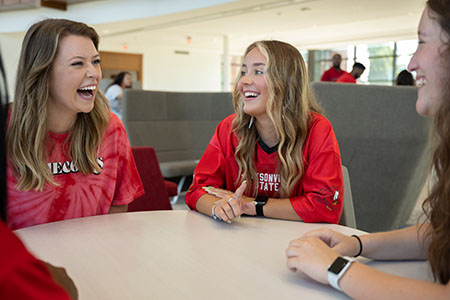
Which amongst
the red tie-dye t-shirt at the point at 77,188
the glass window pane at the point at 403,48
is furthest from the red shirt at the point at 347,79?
the glass window pane at the point at 403,48

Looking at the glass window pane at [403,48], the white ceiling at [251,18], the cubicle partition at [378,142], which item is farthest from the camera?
the glass window pane at [403,48]

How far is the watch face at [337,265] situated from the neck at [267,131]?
2.88 ft

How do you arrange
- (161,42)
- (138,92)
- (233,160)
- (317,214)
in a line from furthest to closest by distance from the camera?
(161,42), (138,92), (233,160), (317,214)

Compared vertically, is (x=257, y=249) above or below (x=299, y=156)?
below

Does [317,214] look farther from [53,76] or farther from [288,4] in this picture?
[288,4]

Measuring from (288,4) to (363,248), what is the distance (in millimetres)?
9259

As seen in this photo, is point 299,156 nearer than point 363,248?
No

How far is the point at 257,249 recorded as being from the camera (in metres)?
1.02

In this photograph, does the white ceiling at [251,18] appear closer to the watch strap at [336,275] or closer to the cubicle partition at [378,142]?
the cubicle partition at [378,142]

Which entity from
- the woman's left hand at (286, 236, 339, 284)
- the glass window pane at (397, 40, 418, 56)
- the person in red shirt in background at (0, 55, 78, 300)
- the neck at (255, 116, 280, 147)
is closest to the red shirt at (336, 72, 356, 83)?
the neck at (255, 116, 280, 147)

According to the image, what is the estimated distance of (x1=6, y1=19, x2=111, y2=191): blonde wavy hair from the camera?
135 cm

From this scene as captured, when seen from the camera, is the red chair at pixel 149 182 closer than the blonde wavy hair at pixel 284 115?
No

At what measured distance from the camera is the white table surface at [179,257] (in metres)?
0.79

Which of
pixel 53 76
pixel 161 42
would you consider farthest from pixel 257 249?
pixel 161 42
